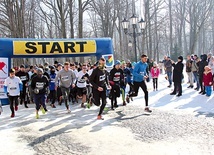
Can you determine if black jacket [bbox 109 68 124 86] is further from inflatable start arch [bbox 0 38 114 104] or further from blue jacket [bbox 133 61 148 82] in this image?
inflatable start arch [bbox 0 38 114 104]

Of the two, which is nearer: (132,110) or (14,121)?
(14,121)

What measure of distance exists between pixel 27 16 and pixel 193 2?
2118cm

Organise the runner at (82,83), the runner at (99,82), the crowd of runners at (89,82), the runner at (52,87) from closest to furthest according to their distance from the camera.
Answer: the runner at (99,82) < the crowd of runners at (89,82) < the runner at (82,83) < the runner at (52,87)

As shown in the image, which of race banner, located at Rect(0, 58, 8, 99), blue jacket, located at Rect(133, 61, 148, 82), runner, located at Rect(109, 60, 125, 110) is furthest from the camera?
race banner, located at Rect(0, 58, 8, 99)

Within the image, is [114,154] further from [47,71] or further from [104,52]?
[104,52]

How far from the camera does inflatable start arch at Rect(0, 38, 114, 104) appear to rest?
41.9ft

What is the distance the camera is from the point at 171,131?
272 inches

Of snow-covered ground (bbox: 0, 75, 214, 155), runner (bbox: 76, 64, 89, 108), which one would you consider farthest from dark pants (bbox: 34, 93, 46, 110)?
runner (bbox: 76, 64, 89, 108)

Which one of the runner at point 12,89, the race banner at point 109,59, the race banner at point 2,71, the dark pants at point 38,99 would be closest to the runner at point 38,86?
the dark pants at point 38,99

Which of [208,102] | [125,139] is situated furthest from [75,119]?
[208,102]

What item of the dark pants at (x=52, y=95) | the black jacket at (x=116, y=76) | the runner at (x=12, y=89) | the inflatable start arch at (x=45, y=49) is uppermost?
the inflatable start arch at (x=45, y=49)

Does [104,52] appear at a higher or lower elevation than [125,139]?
higher

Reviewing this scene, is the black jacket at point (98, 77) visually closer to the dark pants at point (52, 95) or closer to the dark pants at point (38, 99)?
the dark pants at point (38, 99)

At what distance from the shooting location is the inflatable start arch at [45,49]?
1278cm
